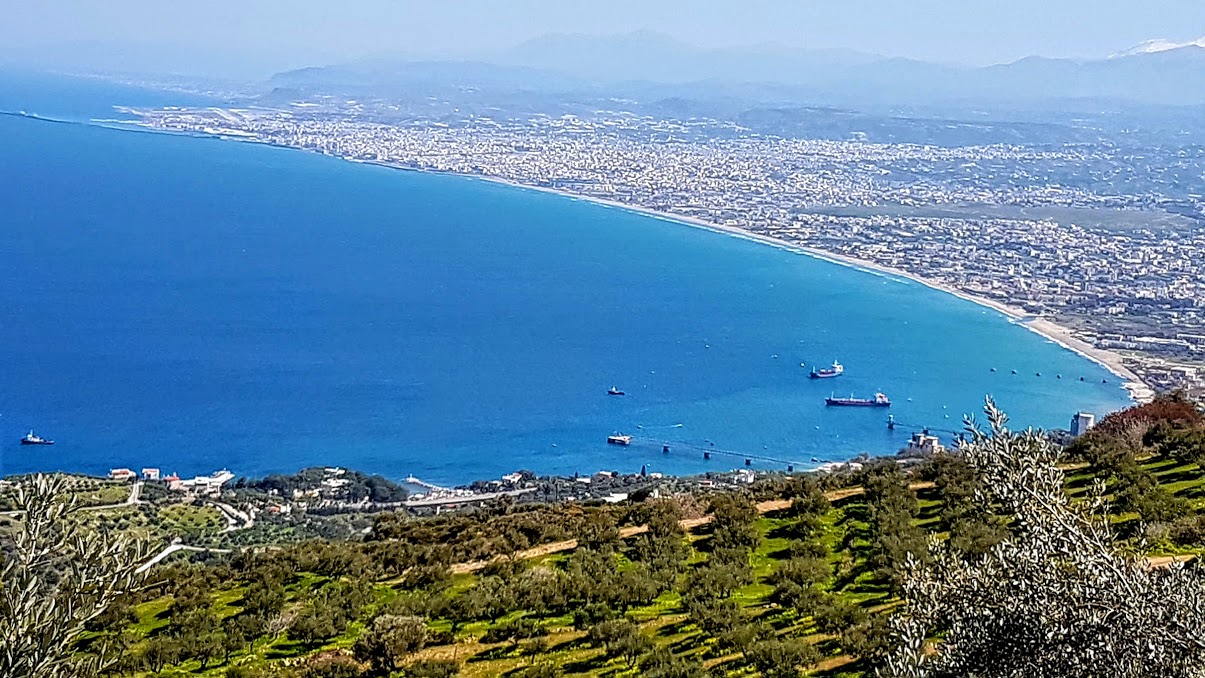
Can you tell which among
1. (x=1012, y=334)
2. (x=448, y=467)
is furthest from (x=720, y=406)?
(x=1012, y=334)

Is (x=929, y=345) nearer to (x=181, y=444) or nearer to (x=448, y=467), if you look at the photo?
(x=448, y=467)

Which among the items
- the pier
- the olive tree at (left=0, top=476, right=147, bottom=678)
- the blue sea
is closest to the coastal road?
the blue sea

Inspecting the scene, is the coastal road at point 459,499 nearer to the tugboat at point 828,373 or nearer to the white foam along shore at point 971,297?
the tugboat at point 828,373

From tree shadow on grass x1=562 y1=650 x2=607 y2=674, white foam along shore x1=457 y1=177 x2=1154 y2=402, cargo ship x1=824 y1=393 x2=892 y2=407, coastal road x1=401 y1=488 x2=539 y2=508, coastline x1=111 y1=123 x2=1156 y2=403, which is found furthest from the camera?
coastline x1=111 y1=123 x2=1156 y2=403

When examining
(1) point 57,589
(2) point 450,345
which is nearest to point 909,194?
(2) point 450,345

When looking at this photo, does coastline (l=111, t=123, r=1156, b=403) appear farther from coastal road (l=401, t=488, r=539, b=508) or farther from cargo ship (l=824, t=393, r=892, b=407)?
coastal road (l=401, t=488, r=539, b=508)
